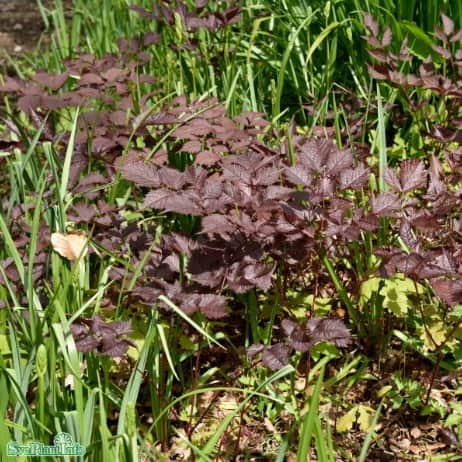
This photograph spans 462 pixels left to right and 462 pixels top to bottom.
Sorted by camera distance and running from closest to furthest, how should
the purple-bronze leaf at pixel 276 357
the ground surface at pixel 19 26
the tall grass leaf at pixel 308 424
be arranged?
1. the tall grass leaf at pixel 308 424
2. the purple-bronze leaf at pixel 276 357
3. the ground surface at pixel 19 26

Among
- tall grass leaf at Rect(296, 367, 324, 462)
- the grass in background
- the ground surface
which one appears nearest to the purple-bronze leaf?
the grass in background

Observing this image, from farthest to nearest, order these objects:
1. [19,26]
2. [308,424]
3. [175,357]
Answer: [19,26] → [175,357] → [308,424]

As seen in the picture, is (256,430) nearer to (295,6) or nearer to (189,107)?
(189,107)

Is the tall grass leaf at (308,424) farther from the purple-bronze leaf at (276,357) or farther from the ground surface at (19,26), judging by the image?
the ground surface at (19,26)

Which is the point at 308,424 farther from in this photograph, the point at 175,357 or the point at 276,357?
the point at 175,357

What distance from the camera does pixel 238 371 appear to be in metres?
1.93

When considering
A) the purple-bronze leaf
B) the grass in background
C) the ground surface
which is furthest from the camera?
the ground surface

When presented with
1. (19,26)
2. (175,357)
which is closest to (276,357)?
(175,357)

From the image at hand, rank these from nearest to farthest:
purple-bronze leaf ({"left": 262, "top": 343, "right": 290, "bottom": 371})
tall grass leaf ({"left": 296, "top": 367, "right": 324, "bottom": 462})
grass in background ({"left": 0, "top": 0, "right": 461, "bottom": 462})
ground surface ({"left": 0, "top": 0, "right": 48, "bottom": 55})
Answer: tall grass leaf ({"left": 296, "top": 367, "right": 324, "bottom": 462}) < grass in background ({"left": 0, "top": 0, "right": 461, "bottom": 462}) < purple-bronze leaf ({"left": 262, "top": 343, "right": 290, "bottom": 371}) < ground surface ({"left": 0, "top": 0, "right": 48, "bottom": 55})

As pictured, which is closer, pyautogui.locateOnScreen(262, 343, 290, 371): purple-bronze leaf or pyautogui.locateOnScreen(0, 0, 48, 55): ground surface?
pyautogui.locateOnScreen(262, 343, 290, 371): purple-bronze leaf

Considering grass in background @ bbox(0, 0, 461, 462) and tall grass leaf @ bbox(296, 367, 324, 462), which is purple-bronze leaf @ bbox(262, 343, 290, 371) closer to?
grass in background @ bbox(0, 0, 461, 462)

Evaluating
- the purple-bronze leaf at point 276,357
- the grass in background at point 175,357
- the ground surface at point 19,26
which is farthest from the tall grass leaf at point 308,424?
the ground surface at point 19,26

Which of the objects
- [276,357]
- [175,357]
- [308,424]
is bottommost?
[175,357]

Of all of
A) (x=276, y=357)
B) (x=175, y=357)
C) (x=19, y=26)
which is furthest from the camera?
(x=19, y=26)
